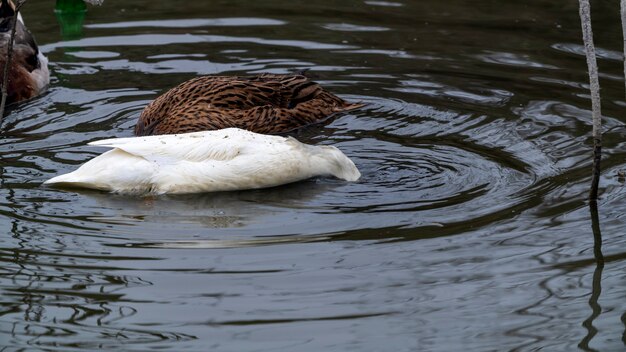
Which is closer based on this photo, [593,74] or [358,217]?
[593,74]

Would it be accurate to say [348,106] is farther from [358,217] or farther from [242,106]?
[358,217]

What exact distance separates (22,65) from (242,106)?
2.51 m

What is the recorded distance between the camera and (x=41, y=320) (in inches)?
234

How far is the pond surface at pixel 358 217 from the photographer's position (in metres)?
5.88

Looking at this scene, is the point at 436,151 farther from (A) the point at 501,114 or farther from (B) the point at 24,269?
(B) the point at 24,269

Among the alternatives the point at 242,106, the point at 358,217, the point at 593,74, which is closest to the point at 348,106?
the point at 242,106

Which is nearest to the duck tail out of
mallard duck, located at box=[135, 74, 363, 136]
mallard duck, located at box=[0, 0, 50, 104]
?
mallard duck, located at box=[135, 74, 363, 136]

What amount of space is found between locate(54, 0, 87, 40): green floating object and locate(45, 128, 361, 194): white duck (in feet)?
17.9

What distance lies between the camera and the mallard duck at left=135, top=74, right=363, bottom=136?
9938mm

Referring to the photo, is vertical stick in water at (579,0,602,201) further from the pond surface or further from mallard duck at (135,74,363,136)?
mallard duck at (135,74,363,136)

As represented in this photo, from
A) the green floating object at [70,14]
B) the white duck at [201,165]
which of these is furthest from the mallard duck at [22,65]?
the white duck at [201,165]

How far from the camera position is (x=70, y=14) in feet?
46.2

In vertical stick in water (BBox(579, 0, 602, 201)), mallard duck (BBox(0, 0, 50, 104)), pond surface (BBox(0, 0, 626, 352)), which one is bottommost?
pond surface (BBox(0, 0, 626, 352))

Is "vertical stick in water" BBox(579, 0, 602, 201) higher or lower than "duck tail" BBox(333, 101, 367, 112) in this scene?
higher
